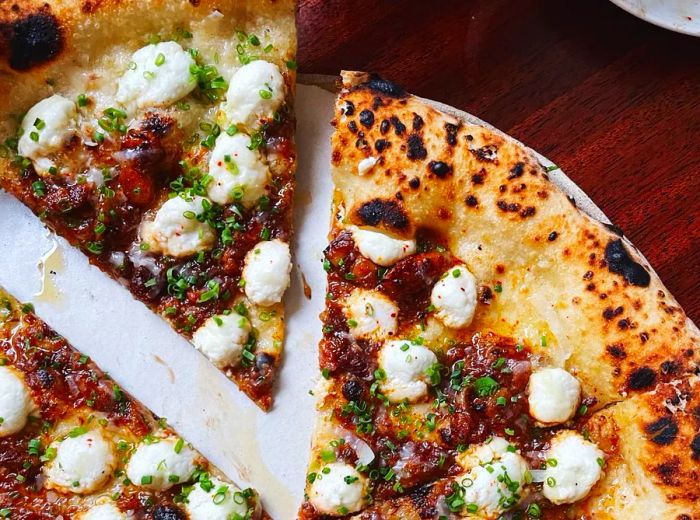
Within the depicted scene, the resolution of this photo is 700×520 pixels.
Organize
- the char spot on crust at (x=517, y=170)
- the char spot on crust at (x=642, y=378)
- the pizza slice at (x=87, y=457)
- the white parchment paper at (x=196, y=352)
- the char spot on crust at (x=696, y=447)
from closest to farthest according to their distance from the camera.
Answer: the char spot on crust at (x=696, y=447) → the char spot on crust at (x=642, y=378) → the char spot on crust at (x=517, y=170) → the pizza slice at (x=87, y=457) → the white parchment paper at (x=196, y=352)

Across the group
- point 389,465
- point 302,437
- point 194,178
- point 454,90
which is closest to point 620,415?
point 389,465

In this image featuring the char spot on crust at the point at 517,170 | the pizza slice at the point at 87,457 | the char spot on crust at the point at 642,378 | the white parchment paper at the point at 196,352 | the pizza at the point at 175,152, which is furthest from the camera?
the white parchment paper at the point at 196,352

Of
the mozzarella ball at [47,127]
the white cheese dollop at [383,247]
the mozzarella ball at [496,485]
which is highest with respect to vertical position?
the mozzarella ball at [47,127]

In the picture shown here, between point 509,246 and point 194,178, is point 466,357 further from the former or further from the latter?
point 194,178

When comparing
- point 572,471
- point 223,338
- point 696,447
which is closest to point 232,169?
point 223,338

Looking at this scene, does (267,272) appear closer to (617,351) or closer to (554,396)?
(554,396)

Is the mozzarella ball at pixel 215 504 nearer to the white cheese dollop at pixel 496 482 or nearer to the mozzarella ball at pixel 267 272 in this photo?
the mozzarella ball at pixel 267 272

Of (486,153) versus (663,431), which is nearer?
(663,431)

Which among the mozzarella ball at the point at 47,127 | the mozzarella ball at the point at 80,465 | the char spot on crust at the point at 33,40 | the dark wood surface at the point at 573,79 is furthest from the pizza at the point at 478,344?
the char spot on crust at the point at 33,40
